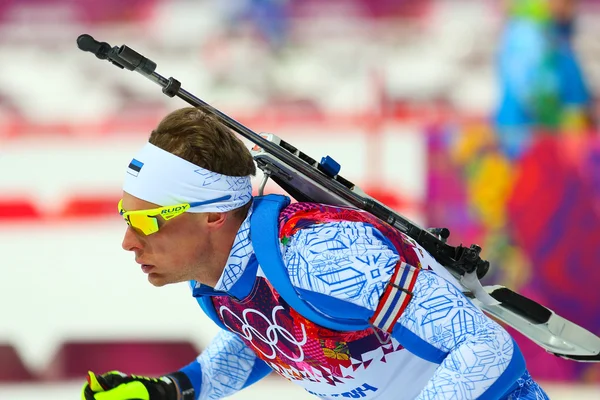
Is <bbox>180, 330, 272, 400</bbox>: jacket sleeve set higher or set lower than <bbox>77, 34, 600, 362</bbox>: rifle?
lower

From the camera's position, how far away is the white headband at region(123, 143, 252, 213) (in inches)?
87.6

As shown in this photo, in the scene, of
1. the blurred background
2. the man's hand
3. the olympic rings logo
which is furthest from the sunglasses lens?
the blurred background

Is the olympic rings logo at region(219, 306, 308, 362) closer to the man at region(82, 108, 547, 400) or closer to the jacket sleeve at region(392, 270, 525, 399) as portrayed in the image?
the man at region(82, 108, 547, 400)

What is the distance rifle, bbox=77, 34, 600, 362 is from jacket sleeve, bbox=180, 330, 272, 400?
1.76ft

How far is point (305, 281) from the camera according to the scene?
2.06 m

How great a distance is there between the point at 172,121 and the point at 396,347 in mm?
781

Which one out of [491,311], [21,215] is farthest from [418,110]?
[491,311]

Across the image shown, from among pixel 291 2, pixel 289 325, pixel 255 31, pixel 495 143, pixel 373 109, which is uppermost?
pixel 291 2

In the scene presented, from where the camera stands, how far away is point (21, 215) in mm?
6535

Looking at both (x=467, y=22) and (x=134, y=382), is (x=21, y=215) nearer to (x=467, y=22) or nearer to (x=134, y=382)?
(x=134, y=382)

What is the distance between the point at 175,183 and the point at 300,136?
5.31m

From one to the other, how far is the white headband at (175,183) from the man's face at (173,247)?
0.09 feet

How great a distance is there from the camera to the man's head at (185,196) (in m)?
2.23

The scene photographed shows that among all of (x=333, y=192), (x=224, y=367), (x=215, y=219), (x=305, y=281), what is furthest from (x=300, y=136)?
(x=305, y=281)
